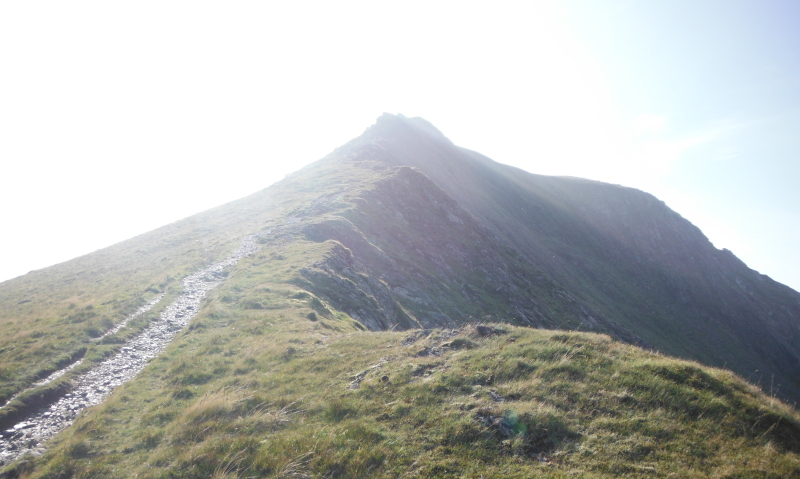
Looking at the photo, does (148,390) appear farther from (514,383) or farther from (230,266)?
(230,266)

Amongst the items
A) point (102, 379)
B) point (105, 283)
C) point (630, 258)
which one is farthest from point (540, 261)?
point (102, 379)

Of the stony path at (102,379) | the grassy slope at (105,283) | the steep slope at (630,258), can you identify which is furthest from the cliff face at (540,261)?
the grassy slope at (105,283)

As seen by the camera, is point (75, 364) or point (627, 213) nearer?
point (75, 364)

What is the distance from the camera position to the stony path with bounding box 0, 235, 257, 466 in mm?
13039

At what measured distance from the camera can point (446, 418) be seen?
32.2ft

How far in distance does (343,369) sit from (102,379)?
43.0 ft

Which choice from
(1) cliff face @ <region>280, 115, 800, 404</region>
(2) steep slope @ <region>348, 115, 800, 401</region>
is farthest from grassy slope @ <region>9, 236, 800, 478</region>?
(2) steep slope @ <region>348, 115, 800, 401</region>

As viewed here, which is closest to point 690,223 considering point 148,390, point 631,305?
point 631,305

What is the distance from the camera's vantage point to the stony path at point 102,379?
13.0 metres

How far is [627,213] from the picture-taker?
378 ft

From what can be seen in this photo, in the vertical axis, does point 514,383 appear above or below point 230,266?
below

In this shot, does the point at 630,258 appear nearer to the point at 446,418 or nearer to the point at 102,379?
the point at 446,418

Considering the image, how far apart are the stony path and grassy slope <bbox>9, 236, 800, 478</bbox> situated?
143 cm

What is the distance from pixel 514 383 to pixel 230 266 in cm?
3401
